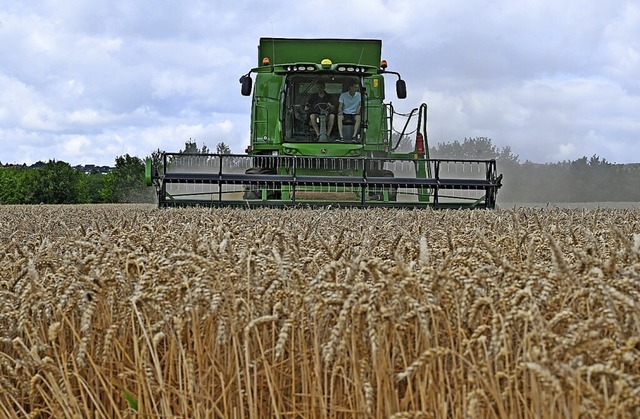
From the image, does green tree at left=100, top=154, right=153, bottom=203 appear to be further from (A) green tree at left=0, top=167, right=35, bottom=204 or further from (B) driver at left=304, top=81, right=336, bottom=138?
(B) driver at left=304, top=81, right=336, bottom=138

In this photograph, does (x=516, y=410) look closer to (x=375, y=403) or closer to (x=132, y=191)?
(x=375, y=403)

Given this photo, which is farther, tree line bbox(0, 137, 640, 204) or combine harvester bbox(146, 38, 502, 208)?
tree line bbox(0, 137, 640, 204)

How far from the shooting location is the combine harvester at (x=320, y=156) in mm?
11391

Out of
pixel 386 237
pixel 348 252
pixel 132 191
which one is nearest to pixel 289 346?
pixel 348 252

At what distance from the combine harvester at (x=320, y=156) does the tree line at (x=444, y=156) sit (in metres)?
16.2

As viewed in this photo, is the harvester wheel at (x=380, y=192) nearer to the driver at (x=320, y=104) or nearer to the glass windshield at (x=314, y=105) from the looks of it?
the glass windshield at (x=314, y=105)

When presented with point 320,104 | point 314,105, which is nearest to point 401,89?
point 320,104

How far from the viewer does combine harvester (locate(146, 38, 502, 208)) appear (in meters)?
11.4

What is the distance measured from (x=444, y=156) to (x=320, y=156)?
81.9 feet

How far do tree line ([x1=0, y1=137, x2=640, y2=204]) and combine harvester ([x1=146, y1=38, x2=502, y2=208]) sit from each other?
53.2ft

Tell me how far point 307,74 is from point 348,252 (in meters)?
9.78

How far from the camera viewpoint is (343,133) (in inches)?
514

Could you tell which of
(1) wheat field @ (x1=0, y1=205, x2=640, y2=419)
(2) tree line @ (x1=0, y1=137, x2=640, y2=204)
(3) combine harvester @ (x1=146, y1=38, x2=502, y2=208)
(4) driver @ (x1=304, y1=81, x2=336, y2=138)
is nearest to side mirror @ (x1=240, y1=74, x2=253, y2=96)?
(3) combine harvester @ (x1=146, y1=38, x2=502, y2=208)

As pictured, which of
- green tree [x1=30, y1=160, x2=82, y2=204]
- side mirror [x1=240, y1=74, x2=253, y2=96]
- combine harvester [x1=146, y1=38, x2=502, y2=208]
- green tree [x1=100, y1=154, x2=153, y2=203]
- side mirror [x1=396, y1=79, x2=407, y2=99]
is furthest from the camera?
green tree [x1=100, y1=154, x2=153, y2=203]
